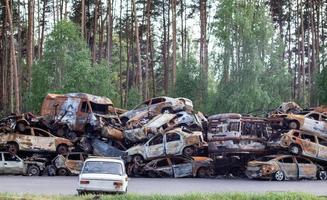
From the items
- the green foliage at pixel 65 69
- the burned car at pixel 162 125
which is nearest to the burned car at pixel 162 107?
the burned car at pixel 162 125

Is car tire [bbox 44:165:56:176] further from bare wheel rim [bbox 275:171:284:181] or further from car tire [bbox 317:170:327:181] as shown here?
car tire [bbox 317:170:327:181]

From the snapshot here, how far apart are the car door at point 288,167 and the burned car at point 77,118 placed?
9245mm

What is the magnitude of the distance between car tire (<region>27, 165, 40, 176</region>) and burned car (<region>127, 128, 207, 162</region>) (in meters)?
5.21

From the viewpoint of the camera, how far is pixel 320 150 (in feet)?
98.3

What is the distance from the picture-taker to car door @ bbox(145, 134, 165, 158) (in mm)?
30812

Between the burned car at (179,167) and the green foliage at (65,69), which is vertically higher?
the green foliage at (65,69)

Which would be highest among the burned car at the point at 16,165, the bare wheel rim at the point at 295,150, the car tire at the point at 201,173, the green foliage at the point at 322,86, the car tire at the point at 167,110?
the green foliage at the point at 322,86

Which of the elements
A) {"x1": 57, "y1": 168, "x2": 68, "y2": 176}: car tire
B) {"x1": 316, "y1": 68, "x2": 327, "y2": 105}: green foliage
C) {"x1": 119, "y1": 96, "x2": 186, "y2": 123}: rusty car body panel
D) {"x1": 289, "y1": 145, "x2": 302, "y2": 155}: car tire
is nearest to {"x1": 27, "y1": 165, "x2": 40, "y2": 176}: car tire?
{"x1": 57, "y1": 168, "x2": 68, "y2": 176}: car tire

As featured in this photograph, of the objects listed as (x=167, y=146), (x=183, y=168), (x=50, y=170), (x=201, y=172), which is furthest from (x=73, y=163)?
(x=201, y=172)

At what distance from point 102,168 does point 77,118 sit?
13723 mm

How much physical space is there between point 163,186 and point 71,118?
397 inches

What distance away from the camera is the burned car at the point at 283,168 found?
28.4 meters

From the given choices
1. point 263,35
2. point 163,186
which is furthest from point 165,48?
point 163,186

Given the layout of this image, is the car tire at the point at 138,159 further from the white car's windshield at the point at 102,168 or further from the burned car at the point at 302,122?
the white car's windshield at the point at 102,168
